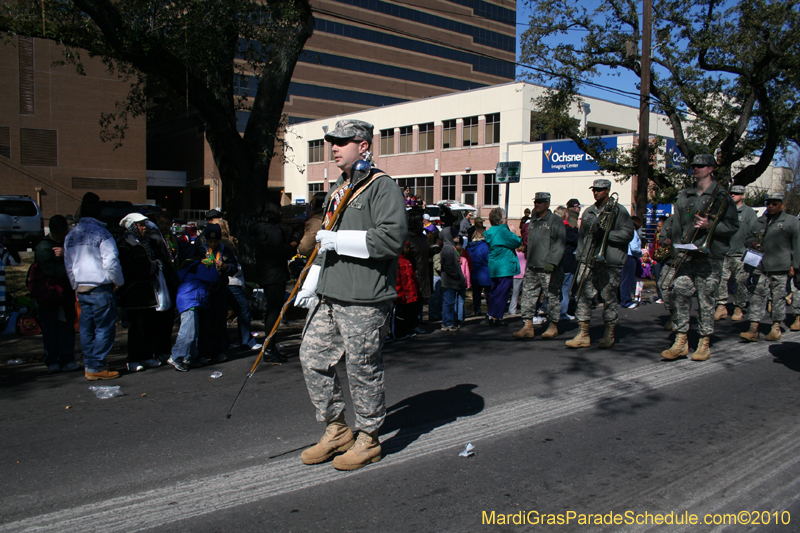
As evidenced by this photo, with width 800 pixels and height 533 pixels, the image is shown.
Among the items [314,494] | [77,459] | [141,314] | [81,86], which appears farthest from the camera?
[81,86]

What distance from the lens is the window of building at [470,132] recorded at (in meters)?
41.3

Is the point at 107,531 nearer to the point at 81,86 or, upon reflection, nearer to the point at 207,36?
the point at 207,36

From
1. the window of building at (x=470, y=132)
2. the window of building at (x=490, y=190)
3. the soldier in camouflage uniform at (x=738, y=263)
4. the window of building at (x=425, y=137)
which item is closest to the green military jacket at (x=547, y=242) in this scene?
the soldier in camouflage uniform at (x=738, y=263)

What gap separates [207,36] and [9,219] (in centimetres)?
1475

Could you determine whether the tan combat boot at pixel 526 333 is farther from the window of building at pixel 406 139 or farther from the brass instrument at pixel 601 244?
the window of building at pixel 406 139

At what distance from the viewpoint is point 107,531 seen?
3037 mm

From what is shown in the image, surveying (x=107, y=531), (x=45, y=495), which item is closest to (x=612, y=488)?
(x=107, y=531)

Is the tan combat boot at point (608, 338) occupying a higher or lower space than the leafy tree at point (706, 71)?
lower

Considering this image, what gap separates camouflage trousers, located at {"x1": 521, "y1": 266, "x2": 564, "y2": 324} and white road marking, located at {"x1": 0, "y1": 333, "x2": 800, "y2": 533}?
2444 millimetres

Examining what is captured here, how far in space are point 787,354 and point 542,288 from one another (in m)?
3.04

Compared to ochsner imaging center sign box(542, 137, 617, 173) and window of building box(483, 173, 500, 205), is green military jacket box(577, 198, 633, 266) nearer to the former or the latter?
ochsner imaging center sign box(542, 137, 617, 173)

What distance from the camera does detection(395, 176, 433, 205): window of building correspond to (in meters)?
45.2

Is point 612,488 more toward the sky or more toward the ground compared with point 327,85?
more toward the ground

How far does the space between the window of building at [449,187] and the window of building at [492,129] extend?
4.18 m
